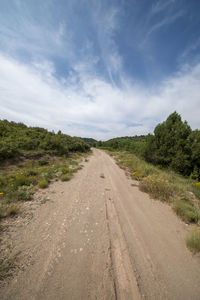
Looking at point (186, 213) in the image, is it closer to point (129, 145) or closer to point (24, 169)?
point (24, 169)

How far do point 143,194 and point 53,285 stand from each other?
14.7 feet

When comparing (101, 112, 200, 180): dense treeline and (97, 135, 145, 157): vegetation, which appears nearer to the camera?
(101, 112, 200, 180): dense treeline

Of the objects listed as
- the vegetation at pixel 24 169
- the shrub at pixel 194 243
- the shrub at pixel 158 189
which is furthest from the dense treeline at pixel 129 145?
the shrub at pixel 194 243

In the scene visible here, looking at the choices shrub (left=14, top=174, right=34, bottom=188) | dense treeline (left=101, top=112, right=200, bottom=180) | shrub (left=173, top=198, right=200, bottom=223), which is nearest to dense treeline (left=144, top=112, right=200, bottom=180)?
dense treeline (left=101, top=112, right=200, bottom=180)

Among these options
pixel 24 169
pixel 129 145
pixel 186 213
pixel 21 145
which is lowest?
pixel 24 169

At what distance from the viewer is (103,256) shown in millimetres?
2027

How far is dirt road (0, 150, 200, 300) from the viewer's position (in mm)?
1528

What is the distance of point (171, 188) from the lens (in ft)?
16.4

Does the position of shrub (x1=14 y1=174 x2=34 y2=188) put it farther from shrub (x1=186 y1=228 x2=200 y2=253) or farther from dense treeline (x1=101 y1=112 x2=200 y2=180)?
dense treeline (x1=101 y1=112 x2=200 y2=180)

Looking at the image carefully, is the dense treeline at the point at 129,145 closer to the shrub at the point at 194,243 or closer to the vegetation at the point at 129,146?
the vegetation at the point at 129,146

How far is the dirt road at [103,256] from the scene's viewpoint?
1.53 m

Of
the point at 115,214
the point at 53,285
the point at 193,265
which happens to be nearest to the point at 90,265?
the point at 53,285

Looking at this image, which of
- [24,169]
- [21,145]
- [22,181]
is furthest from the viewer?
[21,145]

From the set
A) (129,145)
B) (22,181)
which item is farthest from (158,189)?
(129,145)
